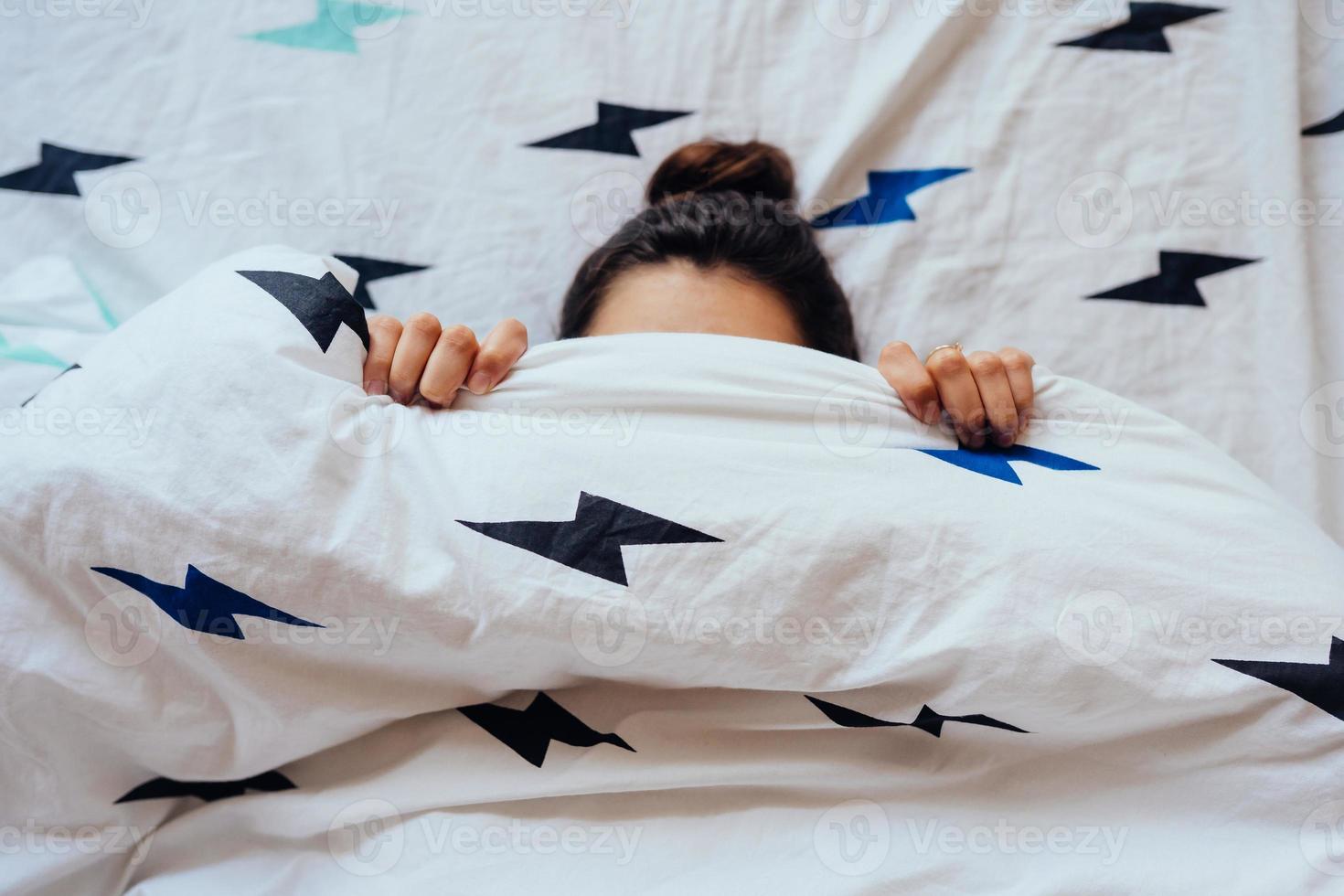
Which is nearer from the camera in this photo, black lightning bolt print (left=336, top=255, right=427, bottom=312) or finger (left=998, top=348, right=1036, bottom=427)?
finger (left=998, top=348, right=1036, bottom=427)

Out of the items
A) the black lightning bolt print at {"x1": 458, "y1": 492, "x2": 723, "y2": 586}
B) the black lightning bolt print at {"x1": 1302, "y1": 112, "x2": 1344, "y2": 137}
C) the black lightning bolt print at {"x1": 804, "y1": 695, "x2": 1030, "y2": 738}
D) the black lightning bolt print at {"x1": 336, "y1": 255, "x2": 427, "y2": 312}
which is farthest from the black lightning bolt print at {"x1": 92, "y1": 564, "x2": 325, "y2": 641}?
the black lightning bolt print at {"x1": 1302, "y1": 112, "x2": 1344, "y2": 137}

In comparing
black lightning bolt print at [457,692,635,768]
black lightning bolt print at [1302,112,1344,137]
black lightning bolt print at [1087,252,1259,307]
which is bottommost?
black lightning bolt print at [457,692,635,768]

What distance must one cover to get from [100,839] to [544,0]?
A: 88cm

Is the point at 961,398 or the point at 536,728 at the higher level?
the point at 961,398

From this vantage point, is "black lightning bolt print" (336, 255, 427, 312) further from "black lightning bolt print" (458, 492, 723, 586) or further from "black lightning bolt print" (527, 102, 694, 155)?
"black lightning bolt print" (458, 492, 723, 586)

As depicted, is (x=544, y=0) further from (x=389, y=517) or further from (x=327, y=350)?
(x=389, y=517)

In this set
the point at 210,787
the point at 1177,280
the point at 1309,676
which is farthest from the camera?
the point at 1177,280

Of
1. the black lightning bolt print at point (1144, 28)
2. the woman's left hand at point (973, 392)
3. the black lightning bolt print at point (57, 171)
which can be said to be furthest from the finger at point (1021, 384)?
the black lightning bolt print at point (57, 171)

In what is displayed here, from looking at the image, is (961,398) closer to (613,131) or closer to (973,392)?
(973,392)

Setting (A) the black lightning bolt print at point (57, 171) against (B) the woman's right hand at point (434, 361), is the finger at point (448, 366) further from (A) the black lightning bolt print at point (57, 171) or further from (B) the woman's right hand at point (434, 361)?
(A) the black lightning bolt print at point (57, 171)

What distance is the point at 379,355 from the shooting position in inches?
27.6

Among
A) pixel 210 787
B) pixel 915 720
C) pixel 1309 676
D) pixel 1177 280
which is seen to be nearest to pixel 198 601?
pixel 210 787

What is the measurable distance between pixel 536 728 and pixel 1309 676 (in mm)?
472

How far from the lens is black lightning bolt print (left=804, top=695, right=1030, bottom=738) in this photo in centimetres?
59
